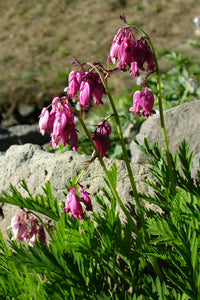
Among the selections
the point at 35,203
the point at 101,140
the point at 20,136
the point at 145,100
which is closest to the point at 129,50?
the point at 145,100

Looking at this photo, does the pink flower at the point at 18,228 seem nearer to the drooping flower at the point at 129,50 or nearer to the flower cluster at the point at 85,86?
the flower cluster at the point at 85,86

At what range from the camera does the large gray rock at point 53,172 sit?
248 cm

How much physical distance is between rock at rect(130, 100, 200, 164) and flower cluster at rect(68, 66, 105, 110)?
149cm

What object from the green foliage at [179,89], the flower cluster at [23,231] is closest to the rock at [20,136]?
the green foliage at [179,89]

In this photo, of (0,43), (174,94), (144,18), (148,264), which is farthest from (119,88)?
(148,264)

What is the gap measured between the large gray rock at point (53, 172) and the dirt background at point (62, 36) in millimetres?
4021

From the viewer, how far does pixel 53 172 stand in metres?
2.60

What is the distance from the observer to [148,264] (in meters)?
2.20

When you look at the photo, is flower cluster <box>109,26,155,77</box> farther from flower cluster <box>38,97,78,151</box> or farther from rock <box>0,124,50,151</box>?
rock <box>0,124,50,151</box>

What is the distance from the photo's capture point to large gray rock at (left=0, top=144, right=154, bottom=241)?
2.48 meters

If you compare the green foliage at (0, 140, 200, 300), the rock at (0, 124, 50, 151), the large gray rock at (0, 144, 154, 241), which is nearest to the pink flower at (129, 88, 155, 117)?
the green foliage at (0, 140, 200, 300)

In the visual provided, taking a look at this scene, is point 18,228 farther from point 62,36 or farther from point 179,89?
point 62,36

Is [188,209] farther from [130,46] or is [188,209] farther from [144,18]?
[144,18]

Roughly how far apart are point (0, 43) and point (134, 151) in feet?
22.3
